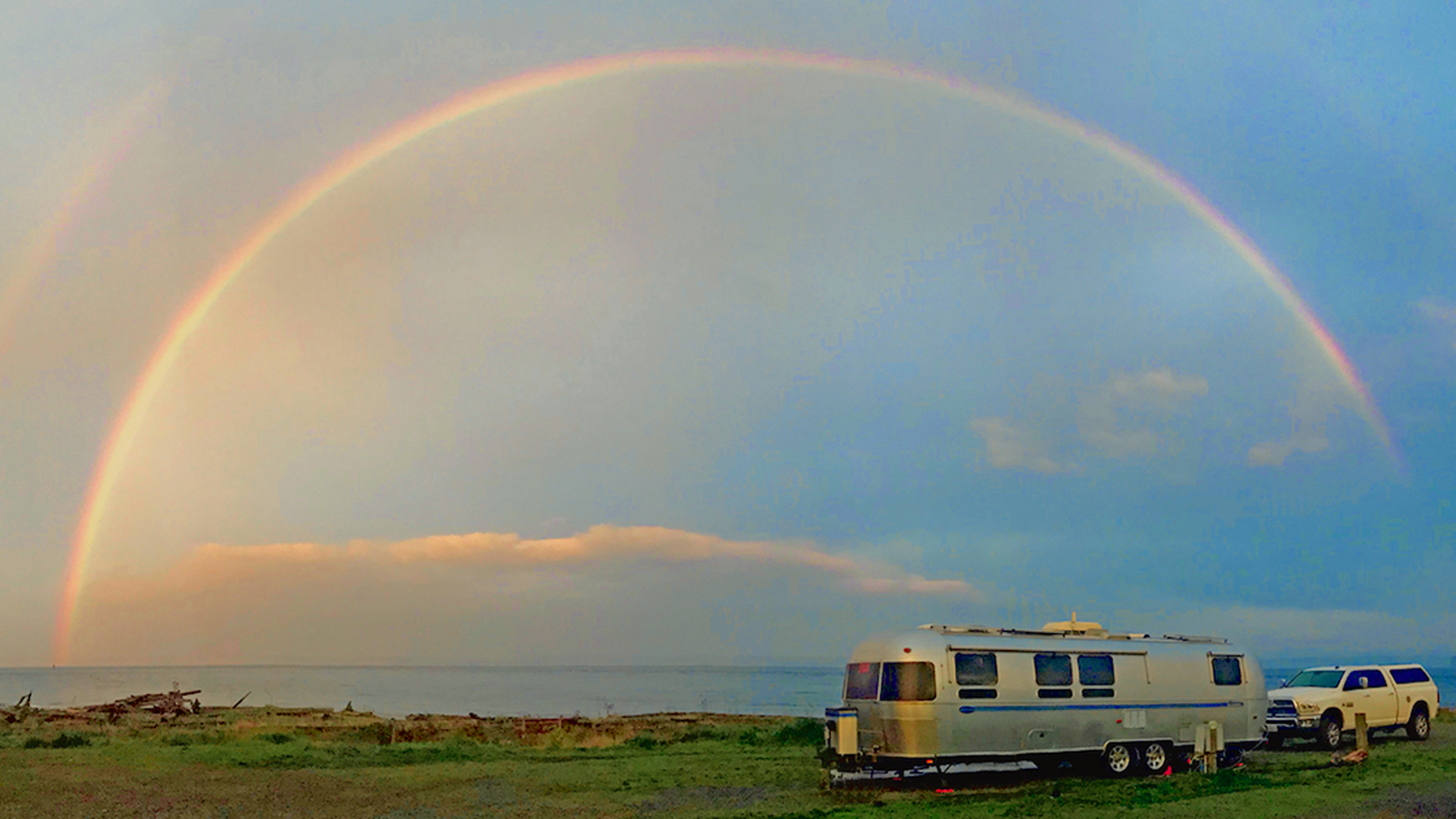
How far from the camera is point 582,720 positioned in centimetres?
4800

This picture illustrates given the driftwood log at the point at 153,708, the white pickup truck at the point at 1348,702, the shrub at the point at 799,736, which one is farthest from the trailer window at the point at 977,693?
the driftwood log at the point at 153,708

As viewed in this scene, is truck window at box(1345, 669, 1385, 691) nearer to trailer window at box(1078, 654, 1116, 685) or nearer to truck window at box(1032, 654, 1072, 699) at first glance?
trailer window at box(1078, 654, 1116, 685)

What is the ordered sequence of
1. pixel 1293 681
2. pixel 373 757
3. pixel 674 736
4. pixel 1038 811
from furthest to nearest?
pixel 674 736 → pixel 1293 681 → pixel 373 757 → pixel 1038 811

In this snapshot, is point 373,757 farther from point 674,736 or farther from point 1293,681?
point 1293,681

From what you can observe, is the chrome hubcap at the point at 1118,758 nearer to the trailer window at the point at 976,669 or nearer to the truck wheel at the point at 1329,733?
the trailer window at the point at 976,669

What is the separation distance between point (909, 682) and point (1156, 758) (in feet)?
21.7

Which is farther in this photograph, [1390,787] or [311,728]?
[311,728]

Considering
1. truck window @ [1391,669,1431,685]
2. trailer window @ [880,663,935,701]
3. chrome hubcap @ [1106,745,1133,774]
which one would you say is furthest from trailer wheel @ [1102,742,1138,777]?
truck window @ [1391,669,1431,685]

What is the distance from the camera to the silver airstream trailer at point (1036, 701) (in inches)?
843

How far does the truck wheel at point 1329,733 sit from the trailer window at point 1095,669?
33.5 ft

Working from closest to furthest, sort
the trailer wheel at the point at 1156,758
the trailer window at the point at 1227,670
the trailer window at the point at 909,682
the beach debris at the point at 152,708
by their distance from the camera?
1. the trailer window at the point at 909,682
2. the trailer wheel at the point at 1156,758
3. the trailer window at the point at 1227,670
4. the beach debris at the point at 152,708

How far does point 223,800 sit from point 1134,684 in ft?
58.8

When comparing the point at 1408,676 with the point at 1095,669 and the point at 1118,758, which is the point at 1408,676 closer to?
the point at 1118,758

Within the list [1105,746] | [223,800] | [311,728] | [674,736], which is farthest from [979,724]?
[311,728]
